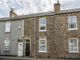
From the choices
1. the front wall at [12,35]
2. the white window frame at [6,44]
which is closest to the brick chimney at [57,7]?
the front wall at [12,35]

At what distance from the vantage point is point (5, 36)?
3294 centimetres

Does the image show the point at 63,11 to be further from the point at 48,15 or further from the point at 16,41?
the point at 16,41

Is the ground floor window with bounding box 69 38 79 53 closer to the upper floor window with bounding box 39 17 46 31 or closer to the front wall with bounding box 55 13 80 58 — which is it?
the front wall with bounding box 55 13 80 58

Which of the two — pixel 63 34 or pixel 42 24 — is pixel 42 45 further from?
pixel 63 34

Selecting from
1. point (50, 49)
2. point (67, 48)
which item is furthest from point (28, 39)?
point (67, 48)

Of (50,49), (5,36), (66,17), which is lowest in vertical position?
(50,49)

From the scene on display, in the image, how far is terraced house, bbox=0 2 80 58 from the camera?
2712 cm

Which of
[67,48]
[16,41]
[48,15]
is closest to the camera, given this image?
[67,48]

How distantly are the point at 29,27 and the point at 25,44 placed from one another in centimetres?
298

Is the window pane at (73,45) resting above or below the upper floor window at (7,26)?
below

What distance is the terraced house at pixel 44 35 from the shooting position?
2712 centimetres

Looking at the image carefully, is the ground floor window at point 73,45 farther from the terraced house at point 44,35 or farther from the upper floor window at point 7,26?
the upper floor window at point 7,26

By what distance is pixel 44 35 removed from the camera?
95.0 feet

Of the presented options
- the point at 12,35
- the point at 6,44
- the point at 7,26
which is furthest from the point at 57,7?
the point at 6,44
